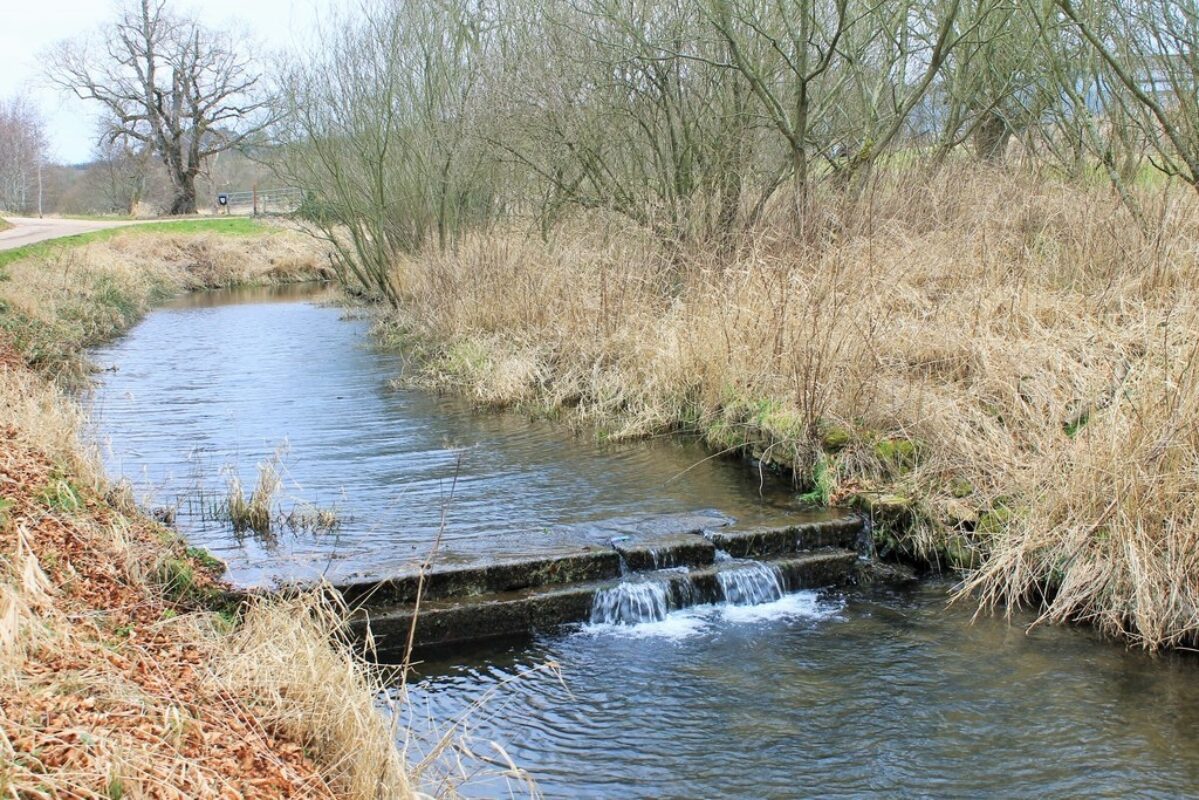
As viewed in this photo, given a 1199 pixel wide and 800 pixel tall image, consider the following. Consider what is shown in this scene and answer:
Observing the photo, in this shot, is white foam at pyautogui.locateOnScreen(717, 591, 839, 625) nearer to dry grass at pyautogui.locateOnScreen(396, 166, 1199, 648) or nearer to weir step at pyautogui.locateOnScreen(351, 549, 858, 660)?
weir step at pyautogui.locateOnScreen(351, 549, 858, 660)

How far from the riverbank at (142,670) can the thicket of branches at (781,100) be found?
7416mm

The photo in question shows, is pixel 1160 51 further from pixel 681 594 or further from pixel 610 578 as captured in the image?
pixel 610 578

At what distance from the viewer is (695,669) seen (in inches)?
224

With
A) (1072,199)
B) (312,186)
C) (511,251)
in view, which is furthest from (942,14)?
(312,186)

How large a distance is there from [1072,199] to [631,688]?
29.0 ft

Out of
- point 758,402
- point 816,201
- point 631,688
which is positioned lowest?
point 631,688

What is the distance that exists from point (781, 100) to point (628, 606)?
8794mm

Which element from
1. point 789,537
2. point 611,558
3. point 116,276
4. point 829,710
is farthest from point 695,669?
point 116,276

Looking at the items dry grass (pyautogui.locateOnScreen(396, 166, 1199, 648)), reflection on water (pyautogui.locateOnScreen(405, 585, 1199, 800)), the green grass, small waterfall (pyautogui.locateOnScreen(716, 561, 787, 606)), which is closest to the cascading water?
small waterfall (pyautogui.locateOnScreen(716, 561, 787, 606))

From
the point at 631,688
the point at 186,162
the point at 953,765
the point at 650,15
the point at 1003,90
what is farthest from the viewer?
the point at 186,162

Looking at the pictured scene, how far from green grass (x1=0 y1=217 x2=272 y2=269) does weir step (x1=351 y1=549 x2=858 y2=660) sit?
736 inches

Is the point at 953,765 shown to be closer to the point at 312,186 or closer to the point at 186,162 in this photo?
the point at 312,186

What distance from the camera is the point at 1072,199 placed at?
1169 centimetres

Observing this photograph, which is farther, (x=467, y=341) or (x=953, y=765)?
(x=467, y=341)
